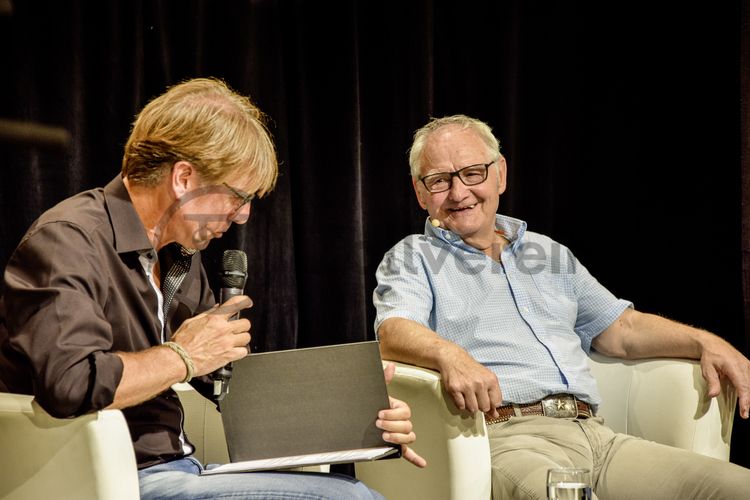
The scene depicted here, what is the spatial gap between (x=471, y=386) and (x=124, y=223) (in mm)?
833

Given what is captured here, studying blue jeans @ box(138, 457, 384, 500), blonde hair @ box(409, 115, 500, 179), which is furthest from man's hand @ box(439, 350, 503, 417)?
blonde hair @ box(409, 115, 500, 179)

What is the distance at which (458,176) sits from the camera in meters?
2.57

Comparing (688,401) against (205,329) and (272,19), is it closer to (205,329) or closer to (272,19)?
(205,329)

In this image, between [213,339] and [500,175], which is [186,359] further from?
[500,175]

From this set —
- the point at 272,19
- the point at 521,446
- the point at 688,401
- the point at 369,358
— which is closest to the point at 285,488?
the point at 369,358

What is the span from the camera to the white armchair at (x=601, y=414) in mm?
1896

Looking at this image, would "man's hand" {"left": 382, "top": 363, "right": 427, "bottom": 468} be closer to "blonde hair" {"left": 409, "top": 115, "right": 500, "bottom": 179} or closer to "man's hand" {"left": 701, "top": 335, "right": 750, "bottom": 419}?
"man's hand" {"left": 701, "top": 335, "right": 750, "bottom": 419}

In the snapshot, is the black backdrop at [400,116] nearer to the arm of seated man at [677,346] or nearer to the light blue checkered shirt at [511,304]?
A: the light blue checkered shirt at [511,304]

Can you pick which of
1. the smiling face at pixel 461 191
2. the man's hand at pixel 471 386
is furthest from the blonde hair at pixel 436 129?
the man's hand at pixel 471 386

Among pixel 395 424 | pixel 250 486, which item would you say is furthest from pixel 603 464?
pixel 250 486

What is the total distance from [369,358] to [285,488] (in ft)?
1.02

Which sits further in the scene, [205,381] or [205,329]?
[205,381]

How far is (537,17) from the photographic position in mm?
3359

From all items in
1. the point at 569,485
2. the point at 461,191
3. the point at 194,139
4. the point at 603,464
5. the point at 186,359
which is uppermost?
the point at 194,139
